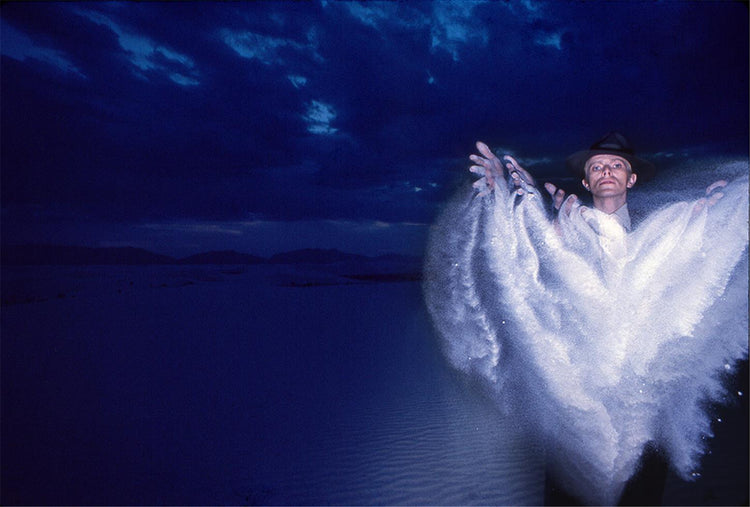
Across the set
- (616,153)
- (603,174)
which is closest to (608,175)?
(603,174)

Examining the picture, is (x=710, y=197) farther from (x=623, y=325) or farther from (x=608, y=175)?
(x=623, y=325)

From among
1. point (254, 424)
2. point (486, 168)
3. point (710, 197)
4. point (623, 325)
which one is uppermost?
point (486, 168)

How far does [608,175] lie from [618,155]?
0.65 feet

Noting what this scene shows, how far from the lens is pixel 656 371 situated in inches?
130

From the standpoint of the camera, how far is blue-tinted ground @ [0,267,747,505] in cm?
517

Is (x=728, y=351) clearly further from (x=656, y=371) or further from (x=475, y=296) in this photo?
(x=475, y=296)

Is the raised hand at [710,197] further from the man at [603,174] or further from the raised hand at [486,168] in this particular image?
the raised hand at [486,168]

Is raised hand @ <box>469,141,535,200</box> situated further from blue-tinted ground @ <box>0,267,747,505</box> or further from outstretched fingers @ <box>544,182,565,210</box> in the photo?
blue-tinted ground @ <box>0,267,747,505</box>

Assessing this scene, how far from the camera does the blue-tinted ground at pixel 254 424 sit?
5.17 metres

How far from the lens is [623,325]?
336cm

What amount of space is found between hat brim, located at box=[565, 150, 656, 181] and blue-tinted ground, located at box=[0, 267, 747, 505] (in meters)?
1.81

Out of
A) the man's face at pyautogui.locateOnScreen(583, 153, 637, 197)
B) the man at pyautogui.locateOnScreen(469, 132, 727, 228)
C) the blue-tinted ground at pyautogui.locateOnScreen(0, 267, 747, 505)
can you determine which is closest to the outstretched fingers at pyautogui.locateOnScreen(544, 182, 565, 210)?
the man at pyautogui.locateOnScreen(469, 132, 727, 228)

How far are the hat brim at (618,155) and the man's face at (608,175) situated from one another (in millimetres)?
40

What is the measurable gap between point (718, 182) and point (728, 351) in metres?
1.32
